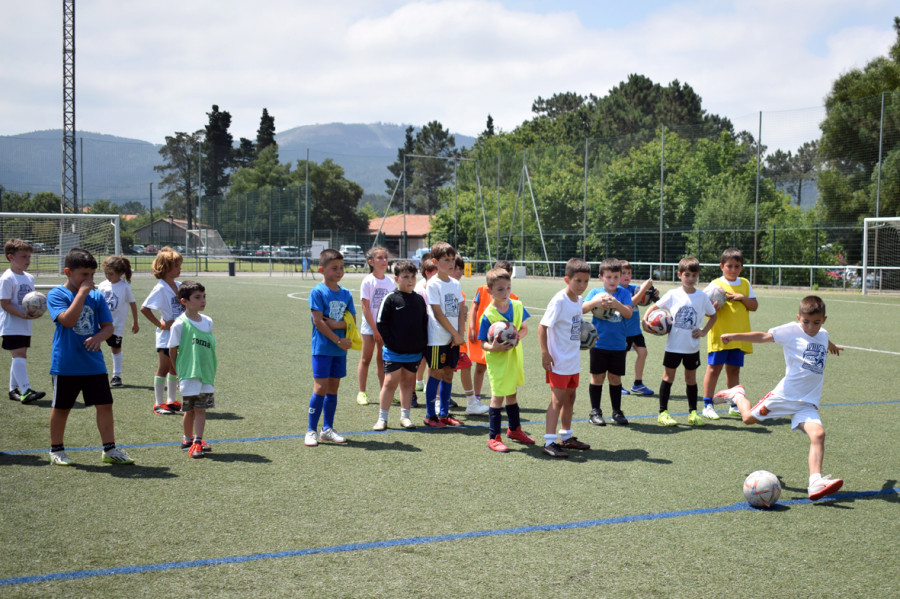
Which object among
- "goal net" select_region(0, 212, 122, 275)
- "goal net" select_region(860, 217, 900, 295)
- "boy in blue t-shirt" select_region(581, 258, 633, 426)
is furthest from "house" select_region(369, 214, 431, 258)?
"boy in blue t-shirt" select_region(581, 258, 633, 426)

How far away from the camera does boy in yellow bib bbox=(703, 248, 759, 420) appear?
7918mm

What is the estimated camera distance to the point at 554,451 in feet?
21.0

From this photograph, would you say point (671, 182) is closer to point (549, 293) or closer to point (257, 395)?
point (549, 293)

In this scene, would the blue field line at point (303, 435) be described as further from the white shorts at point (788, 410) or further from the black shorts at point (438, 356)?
the white shorts at point (788, 410)

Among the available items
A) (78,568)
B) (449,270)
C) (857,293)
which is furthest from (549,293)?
(78,568)

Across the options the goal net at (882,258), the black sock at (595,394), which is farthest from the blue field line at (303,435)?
the goal net at (882,258)

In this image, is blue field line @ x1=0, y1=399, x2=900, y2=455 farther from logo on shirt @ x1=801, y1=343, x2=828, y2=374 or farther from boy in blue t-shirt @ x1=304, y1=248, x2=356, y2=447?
logo on shirt @ x1=801, y1=343, x2=828, y2=374

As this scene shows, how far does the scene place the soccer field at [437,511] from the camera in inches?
156

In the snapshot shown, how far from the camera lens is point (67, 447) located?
6.61 meters

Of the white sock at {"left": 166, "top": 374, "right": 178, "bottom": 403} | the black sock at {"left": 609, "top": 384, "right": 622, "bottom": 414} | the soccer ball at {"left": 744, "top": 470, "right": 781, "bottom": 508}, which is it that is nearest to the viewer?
the soccer ball at {"left": 744, "top": 470, "right": 781, "bottom": 508}

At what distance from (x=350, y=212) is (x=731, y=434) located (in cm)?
8302

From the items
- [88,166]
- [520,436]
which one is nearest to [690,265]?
[520,436]

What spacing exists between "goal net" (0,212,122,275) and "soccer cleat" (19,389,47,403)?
23.7 m

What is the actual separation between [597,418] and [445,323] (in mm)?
1913
